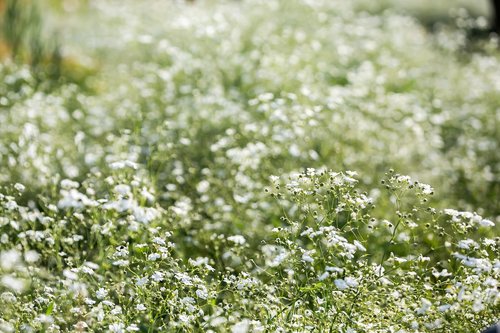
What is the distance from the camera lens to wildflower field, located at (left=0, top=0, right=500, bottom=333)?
339cm

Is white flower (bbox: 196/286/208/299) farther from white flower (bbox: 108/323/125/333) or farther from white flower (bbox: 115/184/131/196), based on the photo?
→ white flower (bbox: 115/184/131/196)

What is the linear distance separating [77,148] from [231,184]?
145 centimetres

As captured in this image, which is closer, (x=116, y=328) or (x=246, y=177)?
(x=116, y=328)

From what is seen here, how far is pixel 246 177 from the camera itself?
5.00 metres

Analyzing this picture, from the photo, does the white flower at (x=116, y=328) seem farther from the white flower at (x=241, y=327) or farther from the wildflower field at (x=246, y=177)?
the white flower at (x=241, y=327)

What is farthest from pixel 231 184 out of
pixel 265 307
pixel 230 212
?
pixel 265 307

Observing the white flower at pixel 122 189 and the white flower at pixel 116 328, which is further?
the white flower at pixel 122 189

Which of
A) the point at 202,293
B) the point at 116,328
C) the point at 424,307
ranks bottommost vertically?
the point at 116,328

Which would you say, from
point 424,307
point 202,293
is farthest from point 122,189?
point 424,307

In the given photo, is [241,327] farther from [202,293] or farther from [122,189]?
[122,189]

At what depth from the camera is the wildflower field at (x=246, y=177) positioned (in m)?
3.39

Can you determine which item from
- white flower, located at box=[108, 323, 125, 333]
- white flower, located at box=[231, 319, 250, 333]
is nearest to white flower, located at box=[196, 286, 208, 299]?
white flower, located at box=[231, 319, 250, 333]

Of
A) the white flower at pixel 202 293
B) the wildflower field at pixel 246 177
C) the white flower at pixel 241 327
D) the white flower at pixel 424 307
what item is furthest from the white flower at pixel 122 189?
the white flower at pixel 424 307

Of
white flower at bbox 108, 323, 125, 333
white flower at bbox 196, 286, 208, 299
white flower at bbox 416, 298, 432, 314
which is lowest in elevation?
white flower at bbox 108, 323, 125, 333
